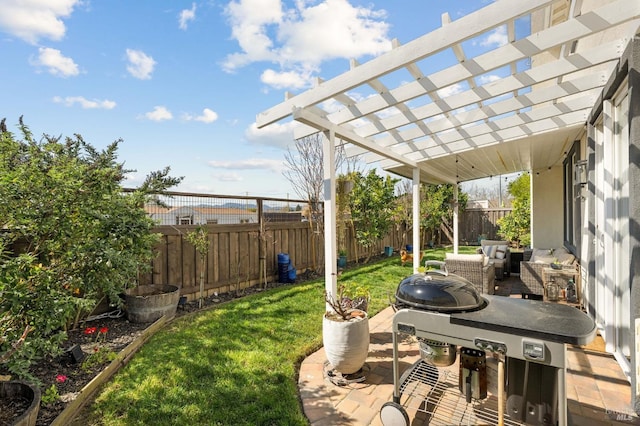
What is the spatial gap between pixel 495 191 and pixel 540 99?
36158 mm

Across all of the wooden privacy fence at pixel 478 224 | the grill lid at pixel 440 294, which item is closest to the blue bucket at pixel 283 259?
the grill lid at pixel 440 294

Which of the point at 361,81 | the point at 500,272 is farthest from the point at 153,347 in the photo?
the point at 500,272

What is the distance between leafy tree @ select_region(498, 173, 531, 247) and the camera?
37.8 feet

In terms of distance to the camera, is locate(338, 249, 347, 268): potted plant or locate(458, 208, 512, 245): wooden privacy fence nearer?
locate(338, 249, 347, 268): potted plant

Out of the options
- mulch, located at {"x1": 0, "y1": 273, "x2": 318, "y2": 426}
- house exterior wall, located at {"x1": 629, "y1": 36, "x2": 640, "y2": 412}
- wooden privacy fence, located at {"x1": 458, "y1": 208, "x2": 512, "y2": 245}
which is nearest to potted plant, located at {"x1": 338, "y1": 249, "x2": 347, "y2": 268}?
mulch, located at {"x1": 0, "y1": 273, "x2": 318, "y2": 426}

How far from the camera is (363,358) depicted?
2.95 meters

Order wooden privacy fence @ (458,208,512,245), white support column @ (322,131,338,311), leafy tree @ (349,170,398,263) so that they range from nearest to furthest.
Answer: white support column @ (322,131,338,311) → leafy tree @ (349,170,398,263) → wooden privacy fence @ (458,208,512,245)

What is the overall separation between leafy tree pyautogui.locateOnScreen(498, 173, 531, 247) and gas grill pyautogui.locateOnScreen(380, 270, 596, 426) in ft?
35.5

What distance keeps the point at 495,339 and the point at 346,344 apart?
137 centimetres

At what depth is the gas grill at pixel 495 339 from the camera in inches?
67.5

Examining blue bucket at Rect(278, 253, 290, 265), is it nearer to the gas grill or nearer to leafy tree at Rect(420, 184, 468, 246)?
the gas grill

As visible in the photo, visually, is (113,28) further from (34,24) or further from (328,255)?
(328,255)

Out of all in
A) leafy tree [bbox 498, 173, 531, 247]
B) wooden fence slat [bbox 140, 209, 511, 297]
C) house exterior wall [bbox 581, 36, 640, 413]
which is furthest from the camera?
leafy tree [bbox 498, 173, 531, 247]

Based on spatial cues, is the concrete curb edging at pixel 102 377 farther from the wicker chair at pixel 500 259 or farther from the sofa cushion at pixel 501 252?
the sofa cushion at pixel 501 252
